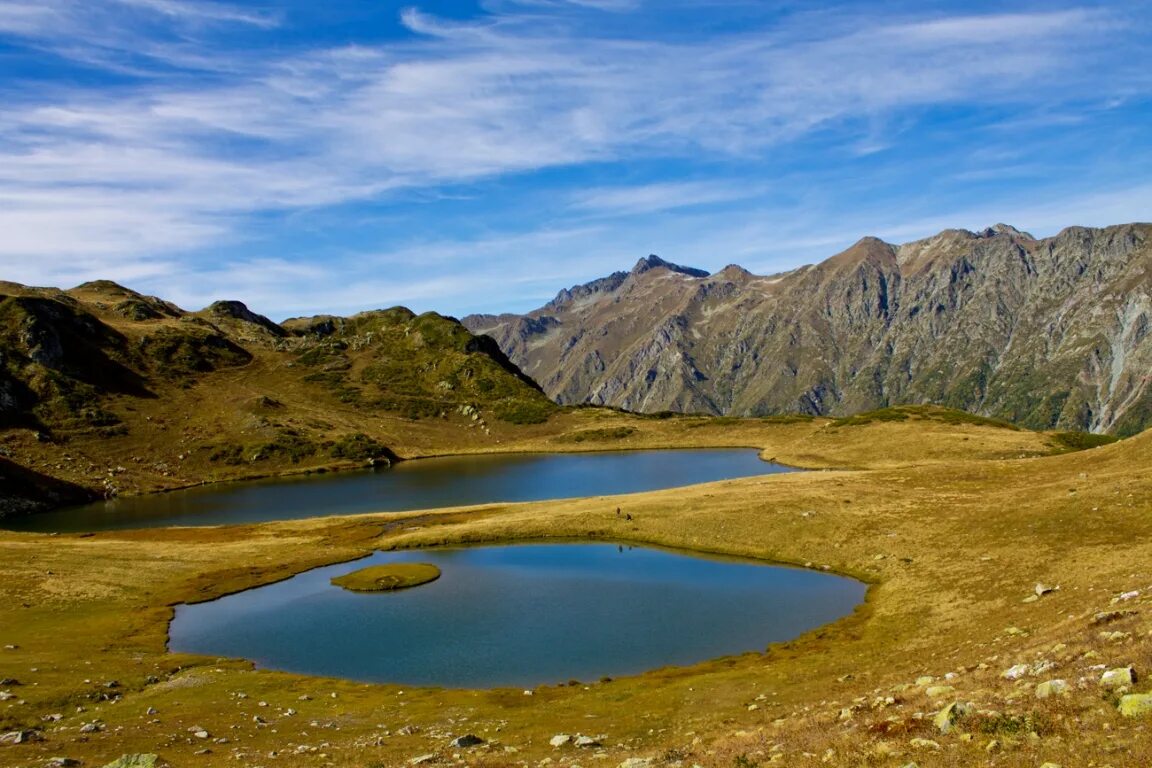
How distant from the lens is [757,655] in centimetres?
4612

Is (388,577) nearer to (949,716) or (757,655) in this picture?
(757,655)

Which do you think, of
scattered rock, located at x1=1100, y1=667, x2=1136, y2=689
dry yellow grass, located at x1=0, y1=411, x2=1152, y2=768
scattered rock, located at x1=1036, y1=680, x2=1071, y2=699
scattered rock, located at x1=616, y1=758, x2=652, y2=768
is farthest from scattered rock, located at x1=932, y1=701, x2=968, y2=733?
scattered rock, located at x1=616, y1=758, x2=652, y2=768

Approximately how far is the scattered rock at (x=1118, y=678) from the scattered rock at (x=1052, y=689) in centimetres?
83

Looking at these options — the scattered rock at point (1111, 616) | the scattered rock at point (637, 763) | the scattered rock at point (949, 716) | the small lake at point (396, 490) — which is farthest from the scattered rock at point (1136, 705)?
the small lake at point (396, 490)

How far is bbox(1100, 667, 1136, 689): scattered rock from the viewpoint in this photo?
17.2 meters

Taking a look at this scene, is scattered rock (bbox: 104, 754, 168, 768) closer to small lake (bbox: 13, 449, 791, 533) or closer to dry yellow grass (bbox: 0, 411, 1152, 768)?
dry yellow grass (bbox: 0, 411, 1152, 768)

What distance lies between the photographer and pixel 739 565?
71312 millimetres

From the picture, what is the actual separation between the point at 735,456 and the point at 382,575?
125 meters

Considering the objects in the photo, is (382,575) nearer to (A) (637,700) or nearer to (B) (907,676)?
(A) (637,700)

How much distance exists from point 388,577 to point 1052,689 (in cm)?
6576

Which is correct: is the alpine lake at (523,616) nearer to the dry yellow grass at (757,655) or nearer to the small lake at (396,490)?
the dry yellow grass at (757,655)

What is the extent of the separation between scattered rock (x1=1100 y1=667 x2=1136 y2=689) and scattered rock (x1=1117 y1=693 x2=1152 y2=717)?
1239mm

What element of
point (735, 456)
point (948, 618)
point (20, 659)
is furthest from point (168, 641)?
point (735, 456)

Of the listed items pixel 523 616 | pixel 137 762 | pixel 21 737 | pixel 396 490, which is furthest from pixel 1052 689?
pixel 396 490
